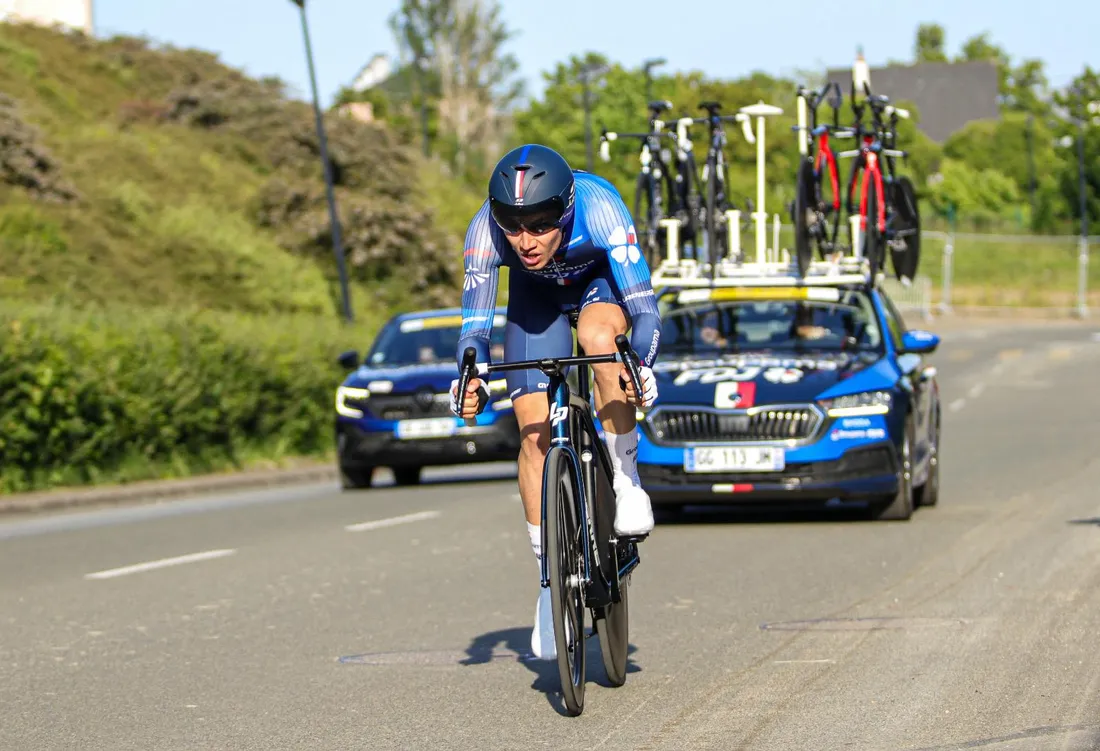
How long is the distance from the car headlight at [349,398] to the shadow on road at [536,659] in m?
10.9

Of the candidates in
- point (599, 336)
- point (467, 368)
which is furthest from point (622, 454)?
point (467, 368)

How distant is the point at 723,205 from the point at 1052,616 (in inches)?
316

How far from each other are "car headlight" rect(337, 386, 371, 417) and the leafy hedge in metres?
2.56

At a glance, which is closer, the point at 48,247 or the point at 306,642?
the point at 306,642

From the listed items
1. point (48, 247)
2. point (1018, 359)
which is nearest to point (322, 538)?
point (48, 247)

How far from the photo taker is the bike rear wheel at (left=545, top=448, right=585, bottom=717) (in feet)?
20.7

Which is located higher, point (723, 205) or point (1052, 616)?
point (723, 205)

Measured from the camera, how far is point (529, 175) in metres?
6.48

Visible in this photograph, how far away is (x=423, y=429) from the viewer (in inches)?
766

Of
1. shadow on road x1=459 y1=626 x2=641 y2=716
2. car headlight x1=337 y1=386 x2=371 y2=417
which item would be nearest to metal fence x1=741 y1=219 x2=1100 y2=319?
car headlight x1=337 y1=386 x2=371 y2=417

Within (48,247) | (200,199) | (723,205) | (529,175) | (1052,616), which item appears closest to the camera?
(529,175)

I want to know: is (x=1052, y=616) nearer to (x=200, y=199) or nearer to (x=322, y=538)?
(x=322, y=538)

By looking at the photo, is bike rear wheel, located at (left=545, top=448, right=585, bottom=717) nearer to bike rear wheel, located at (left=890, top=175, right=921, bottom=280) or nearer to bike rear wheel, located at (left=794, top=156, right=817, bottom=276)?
bike rear wheel, located at (left=794, top=156, right=817, bottom=276)

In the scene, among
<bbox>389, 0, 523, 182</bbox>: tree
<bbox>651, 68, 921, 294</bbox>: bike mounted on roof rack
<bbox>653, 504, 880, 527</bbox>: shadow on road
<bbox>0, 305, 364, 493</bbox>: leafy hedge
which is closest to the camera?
<bbox>653, 504, 880, 527</bbox>: shadow on road
